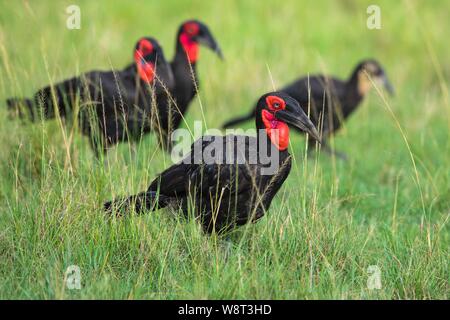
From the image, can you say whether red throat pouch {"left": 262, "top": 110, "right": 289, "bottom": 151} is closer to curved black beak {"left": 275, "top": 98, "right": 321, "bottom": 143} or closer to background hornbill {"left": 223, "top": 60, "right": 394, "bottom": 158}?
curved black beak {"left": 275, "top": 98, "right": 321, "bottom": 143}

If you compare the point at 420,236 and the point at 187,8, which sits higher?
the point at 187,8

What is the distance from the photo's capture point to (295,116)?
4223 mm

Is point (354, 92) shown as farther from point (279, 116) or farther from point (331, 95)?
point (279, 116)

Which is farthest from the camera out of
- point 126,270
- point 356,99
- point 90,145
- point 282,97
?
point 356,99

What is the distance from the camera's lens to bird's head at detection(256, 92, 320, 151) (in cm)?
422

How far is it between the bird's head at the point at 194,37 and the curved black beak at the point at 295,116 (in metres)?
2.73

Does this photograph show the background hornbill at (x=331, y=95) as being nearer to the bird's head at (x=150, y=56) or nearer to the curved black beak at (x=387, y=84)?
the curved black beak at (x=387, y=84)

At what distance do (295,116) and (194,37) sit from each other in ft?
9.58

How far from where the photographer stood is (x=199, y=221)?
4.31 m

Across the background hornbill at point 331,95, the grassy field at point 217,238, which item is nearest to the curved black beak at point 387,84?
the background hornbill at point 331,95

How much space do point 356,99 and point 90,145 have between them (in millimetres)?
3087
